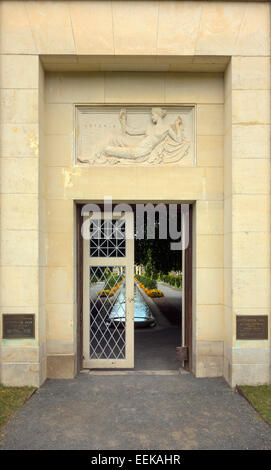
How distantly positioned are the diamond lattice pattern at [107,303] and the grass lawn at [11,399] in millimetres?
1550

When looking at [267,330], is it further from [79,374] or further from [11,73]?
[11,73]

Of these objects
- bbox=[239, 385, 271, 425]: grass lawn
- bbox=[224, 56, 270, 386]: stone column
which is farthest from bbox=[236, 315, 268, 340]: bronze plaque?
bbox=[239, 385, 271, 425]: grass lawn

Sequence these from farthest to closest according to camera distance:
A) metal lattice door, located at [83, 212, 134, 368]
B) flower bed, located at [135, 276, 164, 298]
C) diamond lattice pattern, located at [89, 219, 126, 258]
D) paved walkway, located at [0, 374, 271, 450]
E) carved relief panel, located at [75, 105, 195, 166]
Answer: flower bed, located at [135, 276, 164, 298] < diamond lattice pattern, located at [89, 219, 126, 258] < metal lattice door, located at [83, 212, 134, 368] < carved relief panel, located at [75, 105, 195, 166] < paved walkway, located at [0, 374, 271, 450]

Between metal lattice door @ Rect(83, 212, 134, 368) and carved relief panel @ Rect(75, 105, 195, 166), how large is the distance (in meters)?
1.16

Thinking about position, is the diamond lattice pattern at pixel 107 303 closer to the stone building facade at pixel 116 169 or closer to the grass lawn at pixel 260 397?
the stone building facade at pixel 116 169

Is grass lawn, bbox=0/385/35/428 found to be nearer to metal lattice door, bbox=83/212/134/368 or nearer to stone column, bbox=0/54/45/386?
stone column, bbox=0/54/45/386

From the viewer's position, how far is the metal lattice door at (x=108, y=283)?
6.24 meters

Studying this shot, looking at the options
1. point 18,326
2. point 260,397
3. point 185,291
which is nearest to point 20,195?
point 18,326

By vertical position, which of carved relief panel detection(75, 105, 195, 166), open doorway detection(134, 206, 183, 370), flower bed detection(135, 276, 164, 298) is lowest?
flower bed detection(135, 276, 164, 298)

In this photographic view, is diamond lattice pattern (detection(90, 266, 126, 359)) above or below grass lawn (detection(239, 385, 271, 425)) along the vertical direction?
above

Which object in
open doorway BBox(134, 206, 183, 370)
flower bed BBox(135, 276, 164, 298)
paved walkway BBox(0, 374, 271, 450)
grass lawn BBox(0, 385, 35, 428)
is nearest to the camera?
paved walkway BBox(0, 374, 271, 450)

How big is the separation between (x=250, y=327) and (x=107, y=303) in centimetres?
267

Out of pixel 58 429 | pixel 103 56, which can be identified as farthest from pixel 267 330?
pixel 103 56

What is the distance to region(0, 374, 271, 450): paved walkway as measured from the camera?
150 inches
